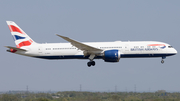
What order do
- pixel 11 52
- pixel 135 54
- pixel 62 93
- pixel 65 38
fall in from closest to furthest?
pixel 65 38 → pixel 135 54 → pixel 11 52 → pixel 62 93

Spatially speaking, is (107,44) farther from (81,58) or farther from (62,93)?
(62,93)

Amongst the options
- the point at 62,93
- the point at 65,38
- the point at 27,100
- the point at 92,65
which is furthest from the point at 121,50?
the point at 62,93

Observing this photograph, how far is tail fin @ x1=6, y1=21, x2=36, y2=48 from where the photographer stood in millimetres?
51031

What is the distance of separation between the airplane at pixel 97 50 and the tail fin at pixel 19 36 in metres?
Answer: 0.75

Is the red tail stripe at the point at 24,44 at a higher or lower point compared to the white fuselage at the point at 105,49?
higher

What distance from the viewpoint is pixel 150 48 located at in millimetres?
46344

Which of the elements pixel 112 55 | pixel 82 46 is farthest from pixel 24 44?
pixel 112 55

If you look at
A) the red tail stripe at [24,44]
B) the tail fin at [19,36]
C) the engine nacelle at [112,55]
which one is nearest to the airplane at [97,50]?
the engine nacelle at [112,55]

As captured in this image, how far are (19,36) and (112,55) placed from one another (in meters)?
17.1

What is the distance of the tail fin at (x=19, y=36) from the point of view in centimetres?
5103

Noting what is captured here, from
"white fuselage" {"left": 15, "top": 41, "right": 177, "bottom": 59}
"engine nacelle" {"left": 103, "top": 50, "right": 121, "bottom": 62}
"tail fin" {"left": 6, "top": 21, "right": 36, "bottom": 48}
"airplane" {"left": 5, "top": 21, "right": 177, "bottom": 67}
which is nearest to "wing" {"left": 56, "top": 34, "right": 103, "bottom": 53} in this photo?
"airplane" {"left": 5, "top": 21, "right": 177, "bottom": 67}

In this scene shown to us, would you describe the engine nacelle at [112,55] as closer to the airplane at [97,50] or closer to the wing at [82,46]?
the airplane at [97,50]

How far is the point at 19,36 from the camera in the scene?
2037 inches

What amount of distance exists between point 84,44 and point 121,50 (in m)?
5.92
